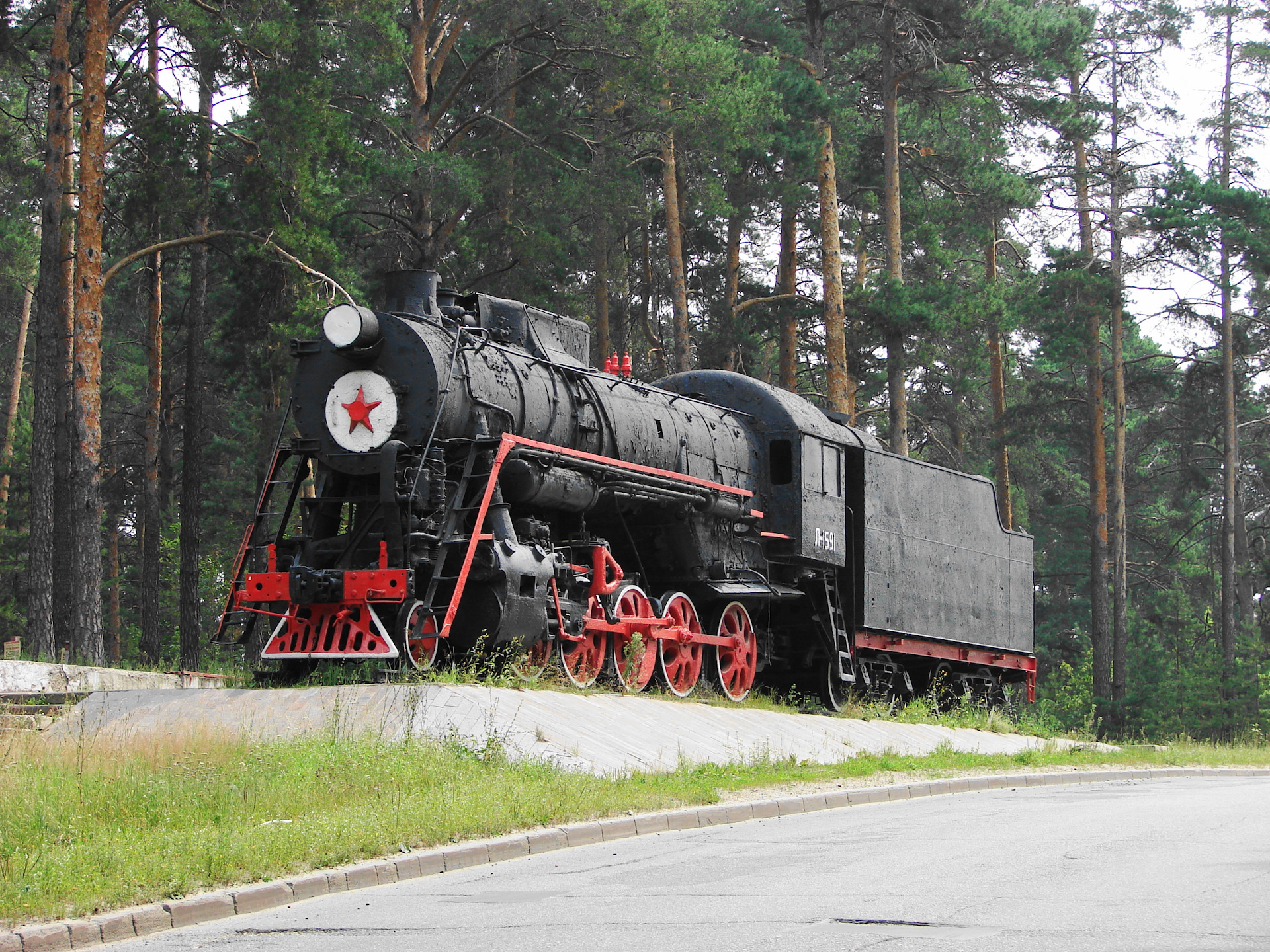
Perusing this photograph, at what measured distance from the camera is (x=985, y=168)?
3094 cm

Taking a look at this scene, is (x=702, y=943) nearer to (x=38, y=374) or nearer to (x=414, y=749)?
(x=414, y=749)

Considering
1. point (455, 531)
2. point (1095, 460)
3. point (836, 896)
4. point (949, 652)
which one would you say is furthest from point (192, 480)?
point (836, 896)

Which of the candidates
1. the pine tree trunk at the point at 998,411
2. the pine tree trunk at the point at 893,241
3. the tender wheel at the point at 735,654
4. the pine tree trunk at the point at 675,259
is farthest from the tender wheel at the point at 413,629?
the pine tree trunk at the point at 998,411

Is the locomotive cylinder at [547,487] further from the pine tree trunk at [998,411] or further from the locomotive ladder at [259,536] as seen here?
the pine tree trunk at [998,411]

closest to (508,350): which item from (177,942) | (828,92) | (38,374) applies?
(177,942)

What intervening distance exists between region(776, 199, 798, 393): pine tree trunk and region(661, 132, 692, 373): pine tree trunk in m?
2.89

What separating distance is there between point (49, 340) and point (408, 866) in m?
17.0

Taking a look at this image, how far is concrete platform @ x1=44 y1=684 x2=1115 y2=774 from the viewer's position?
10852mm

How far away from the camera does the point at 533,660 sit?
45.4 ft

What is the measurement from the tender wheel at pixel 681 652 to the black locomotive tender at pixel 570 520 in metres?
0.03

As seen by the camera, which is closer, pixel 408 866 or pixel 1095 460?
pixel 408 866

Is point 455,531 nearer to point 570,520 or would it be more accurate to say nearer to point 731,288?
point 570,520

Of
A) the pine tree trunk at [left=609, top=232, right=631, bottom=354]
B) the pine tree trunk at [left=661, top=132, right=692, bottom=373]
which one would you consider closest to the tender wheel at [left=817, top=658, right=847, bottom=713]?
the pine tree trunk at [left=661, top=132, right=692, bottom=373]

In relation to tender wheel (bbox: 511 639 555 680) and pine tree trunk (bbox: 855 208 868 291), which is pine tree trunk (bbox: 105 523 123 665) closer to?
pine tree trunk (bbox: 855 208 868 291)
